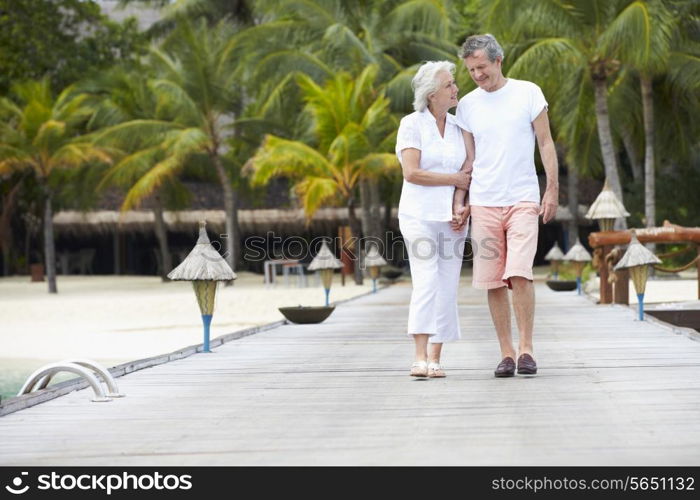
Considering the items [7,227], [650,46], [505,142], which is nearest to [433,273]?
[505,142]

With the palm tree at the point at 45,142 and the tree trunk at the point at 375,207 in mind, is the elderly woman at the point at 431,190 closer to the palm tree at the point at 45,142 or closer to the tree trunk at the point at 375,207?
the tree trunk at the point at 375,207

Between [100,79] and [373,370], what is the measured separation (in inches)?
931

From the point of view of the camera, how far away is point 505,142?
5039mm

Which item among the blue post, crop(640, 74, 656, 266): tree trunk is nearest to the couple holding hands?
the blue post

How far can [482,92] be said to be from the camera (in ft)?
16.8

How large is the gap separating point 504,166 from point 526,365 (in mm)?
887

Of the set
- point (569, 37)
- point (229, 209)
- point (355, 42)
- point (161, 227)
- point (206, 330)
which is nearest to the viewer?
point (206, 330)

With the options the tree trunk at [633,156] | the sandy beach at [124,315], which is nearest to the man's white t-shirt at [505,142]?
the sandy beach at [124,315]

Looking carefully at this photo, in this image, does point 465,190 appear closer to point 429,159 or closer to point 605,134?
point 429,159

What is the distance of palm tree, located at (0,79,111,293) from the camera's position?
24.3 meters

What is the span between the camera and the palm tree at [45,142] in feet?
79.6

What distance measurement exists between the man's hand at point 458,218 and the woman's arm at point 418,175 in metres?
0.11

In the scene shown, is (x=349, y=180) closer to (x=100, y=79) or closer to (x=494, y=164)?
(x=100, y=79)

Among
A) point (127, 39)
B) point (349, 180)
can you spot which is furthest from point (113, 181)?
point (127, 39)
